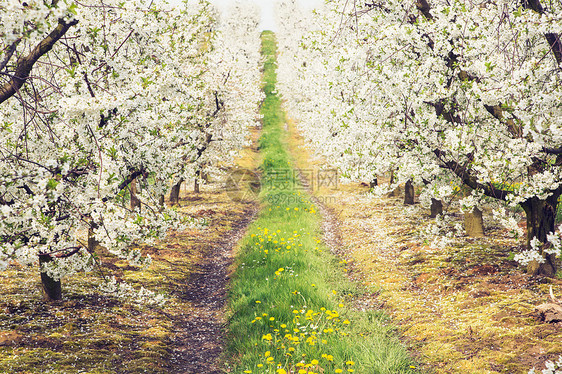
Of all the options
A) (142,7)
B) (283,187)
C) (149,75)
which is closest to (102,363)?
(149,75)

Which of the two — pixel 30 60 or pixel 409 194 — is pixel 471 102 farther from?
pixel 409 194

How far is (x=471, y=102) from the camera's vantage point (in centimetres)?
859

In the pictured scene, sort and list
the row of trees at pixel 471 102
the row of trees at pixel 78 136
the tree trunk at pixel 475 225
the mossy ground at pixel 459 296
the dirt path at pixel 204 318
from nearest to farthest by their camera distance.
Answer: the row of trees at pixel 78 136 → the mossy ground at pixel 459 296 → the row of trees at pixel 471 102 → the dirt path at pixel 204 318 → the tree trunk at pixel 475 225

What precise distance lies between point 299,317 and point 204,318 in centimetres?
279

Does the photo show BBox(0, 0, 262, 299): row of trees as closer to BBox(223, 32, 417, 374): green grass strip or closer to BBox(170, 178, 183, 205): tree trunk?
BBox(223, 32, 417, 374): green grass strip

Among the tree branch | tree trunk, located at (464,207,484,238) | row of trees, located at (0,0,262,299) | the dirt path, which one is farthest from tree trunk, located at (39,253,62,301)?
tree trunk, located at (464,207,484,238)

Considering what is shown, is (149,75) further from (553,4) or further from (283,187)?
(283,187)

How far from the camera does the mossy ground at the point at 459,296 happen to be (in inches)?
235

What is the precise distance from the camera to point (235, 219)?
1917cm

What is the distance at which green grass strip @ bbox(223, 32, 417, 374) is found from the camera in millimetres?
6191

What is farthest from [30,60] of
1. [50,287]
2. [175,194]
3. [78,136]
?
[175,194]

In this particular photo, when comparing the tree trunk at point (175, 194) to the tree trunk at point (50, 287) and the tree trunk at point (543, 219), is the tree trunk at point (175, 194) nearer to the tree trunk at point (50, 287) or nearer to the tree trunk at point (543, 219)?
the tree trunk at point (50, 287)

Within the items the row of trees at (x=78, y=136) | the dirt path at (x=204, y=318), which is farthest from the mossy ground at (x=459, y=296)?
the row of trees at (x=78, y=136)

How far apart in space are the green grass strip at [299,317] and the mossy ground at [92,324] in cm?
130
